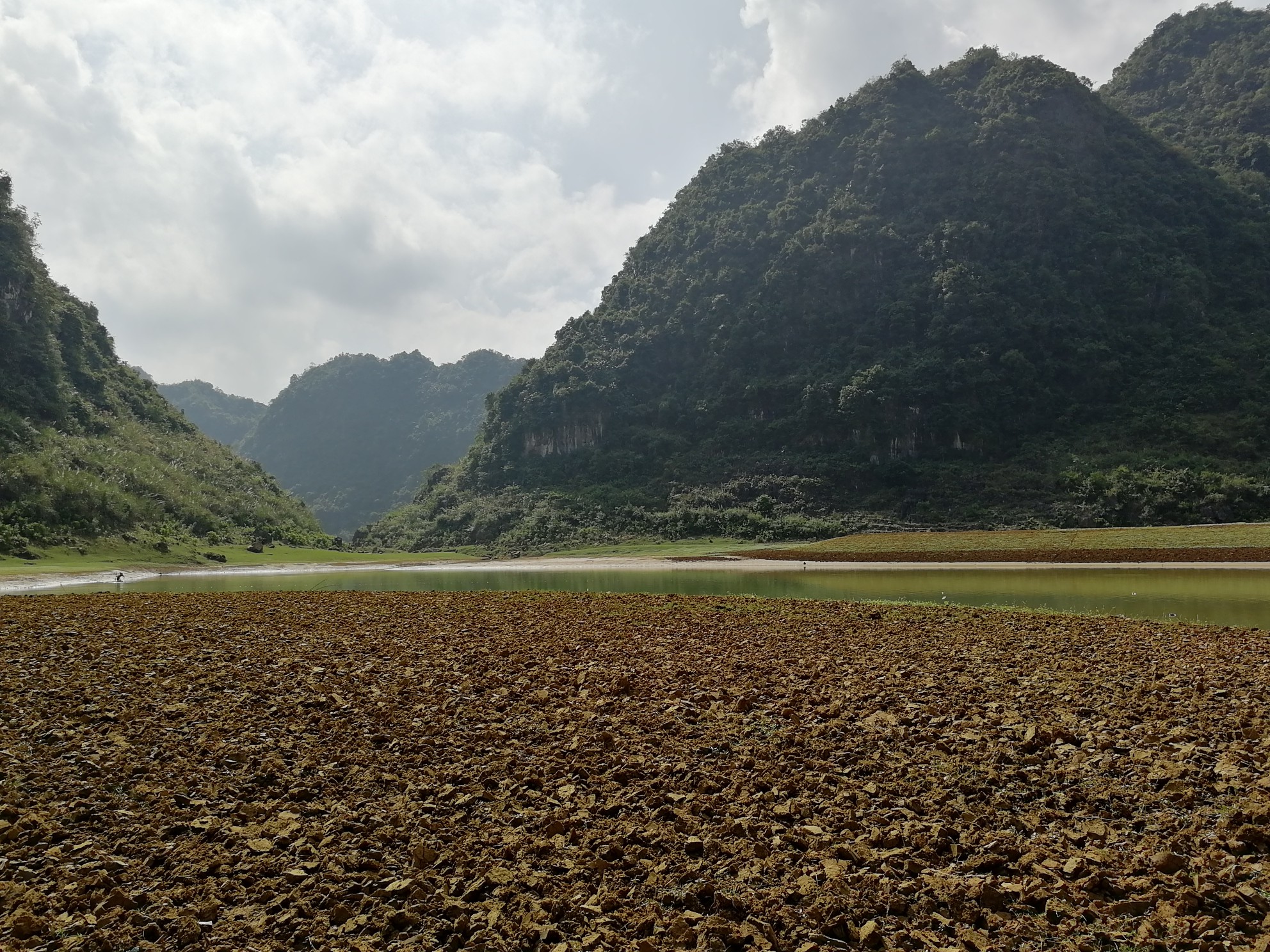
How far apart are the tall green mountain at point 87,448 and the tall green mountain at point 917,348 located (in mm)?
34836

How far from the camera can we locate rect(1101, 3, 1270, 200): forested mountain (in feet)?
425

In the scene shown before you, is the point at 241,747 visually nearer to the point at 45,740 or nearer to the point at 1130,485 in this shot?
the point at 45,740

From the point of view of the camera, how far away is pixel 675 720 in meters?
8.65

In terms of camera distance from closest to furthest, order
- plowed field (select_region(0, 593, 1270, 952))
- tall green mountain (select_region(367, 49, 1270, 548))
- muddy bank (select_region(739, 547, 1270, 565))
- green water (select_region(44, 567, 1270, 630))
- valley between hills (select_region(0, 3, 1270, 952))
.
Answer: plowed field (select_region(0, 593, 1270, 952)), valley between hills (select_region(0, 3, 1270, 952)), green water (select_region(44, 567, 1270, 630)), muddy bank (select_region(739, 547, 1270, 565)), tall green mountain (select_region(367, 49, 1270, 548))

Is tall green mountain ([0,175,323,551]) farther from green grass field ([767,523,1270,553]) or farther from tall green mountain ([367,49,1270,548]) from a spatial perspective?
green grass field ([767,523,1270,553])

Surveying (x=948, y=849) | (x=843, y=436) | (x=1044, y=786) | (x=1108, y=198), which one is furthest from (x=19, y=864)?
(x=1108, y=198)

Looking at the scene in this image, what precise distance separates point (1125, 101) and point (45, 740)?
220352 mm

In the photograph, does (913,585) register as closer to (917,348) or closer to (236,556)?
(236,556)

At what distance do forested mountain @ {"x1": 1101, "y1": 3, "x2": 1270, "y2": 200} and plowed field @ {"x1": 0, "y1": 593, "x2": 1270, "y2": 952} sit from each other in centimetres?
16319

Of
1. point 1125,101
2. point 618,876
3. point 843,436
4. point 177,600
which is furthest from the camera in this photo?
point 1125,101

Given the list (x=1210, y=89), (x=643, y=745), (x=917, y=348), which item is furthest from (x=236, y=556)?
(x=1210, y=89)

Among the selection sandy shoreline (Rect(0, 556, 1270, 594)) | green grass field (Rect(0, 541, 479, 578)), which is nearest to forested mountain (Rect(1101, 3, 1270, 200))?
sandy shoreline (Rect(0, 556, 1270, 594))

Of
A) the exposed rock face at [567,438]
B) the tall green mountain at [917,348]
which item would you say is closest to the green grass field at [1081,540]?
the tall green mountain at [917,348]

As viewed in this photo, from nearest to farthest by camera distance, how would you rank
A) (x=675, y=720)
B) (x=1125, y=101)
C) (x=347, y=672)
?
(x=675, y=720) < (x=347, y=672) < (x=1125, y=101)
